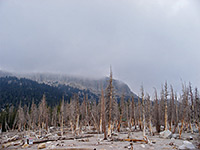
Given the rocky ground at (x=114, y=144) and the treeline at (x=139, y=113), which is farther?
the treeline at (x=139, y=113)

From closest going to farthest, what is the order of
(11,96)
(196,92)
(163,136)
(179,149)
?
(179,149) < (163,136) < (196,92) < (11,96)

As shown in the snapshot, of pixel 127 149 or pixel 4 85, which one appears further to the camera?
pixel 4 85

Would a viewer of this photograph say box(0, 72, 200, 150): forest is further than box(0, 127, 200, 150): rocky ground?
Yes

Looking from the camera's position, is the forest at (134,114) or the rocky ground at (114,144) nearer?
the rocky ground at (114,144)

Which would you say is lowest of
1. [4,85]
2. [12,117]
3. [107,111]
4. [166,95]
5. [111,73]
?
[12,117]

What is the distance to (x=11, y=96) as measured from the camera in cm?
12706

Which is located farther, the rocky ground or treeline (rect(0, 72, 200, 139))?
treeline (rect(0, 72, 200, 139))

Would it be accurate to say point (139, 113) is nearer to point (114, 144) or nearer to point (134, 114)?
point (134, 114)

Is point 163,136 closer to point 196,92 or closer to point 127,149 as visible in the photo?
point 127,149

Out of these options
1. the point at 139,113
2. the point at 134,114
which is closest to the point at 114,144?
the point at 139,113

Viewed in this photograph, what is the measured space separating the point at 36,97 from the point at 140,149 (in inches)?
5212

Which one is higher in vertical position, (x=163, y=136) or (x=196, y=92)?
(x=196, y=92)

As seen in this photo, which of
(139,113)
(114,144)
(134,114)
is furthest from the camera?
(134,114)

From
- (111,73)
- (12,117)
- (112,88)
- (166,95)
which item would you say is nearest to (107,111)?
(112,88)
